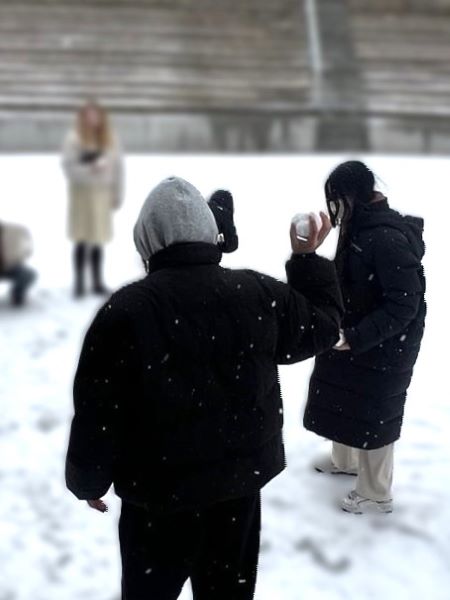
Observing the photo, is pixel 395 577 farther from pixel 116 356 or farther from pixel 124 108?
pixel 124 108

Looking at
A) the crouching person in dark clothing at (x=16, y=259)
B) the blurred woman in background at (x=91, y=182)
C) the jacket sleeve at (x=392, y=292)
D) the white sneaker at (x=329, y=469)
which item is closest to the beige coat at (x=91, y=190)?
the blurred woman in background at (x=91, y=182)

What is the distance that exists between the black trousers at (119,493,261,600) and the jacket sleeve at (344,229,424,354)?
1.20m

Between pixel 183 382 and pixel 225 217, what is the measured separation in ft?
4.80

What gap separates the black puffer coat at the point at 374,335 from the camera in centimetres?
365

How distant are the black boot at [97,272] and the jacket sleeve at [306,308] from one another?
16.5 feet

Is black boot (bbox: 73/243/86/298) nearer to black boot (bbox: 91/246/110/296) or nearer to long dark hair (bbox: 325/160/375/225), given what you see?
black boot (bbox: 91/246/110/296)

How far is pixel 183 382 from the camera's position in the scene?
2432mm

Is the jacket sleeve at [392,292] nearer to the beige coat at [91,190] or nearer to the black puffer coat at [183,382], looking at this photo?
the black puffer coat at [183,382]

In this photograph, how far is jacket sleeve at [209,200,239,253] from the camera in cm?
375

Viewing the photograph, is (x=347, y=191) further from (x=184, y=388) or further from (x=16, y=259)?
(x=16, y=259)

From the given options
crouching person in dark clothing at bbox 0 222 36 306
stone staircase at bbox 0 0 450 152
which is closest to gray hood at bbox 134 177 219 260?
crouching person in dark clothing at bbox 0 222 36 306

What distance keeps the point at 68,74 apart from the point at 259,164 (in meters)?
4.76

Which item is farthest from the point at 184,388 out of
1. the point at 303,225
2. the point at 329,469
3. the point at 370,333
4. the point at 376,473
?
the point at 329,469

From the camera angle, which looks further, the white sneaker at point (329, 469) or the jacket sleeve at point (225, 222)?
the white sneaker at point (329, 469)
